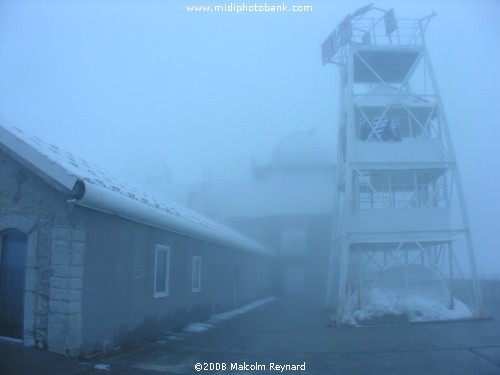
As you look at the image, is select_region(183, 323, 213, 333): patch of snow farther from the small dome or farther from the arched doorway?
the small dome

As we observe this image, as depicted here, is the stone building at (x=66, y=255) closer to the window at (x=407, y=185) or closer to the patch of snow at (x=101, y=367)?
the patch of snow at (x=101, y=367)

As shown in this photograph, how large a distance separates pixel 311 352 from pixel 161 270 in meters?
4.26

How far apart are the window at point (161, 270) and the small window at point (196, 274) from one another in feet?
7.36

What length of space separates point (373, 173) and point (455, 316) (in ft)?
18.7

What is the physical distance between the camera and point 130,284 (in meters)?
9.08

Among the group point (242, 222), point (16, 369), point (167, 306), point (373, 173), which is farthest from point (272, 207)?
point (16, 369)

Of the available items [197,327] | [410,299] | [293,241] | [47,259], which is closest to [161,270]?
[197,327]

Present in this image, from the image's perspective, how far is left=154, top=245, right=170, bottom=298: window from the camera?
10.6 meters

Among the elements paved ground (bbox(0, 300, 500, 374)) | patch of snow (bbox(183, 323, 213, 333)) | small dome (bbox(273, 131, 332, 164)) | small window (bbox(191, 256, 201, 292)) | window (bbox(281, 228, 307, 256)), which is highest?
small dome (bbox(273, 131, 332, 164))

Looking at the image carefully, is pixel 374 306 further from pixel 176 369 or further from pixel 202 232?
pixel 176 369

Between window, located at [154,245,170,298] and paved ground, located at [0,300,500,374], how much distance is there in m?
1.25

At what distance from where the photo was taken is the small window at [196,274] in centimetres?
1342

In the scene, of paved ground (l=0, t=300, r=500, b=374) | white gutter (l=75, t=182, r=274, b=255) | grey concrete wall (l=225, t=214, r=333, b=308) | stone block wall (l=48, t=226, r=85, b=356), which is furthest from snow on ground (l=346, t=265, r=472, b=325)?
grey concrete wall (l=225, t=214, r=333, b=308)

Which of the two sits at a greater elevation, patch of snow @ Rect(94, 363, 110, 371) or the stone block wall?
the stone block wall
